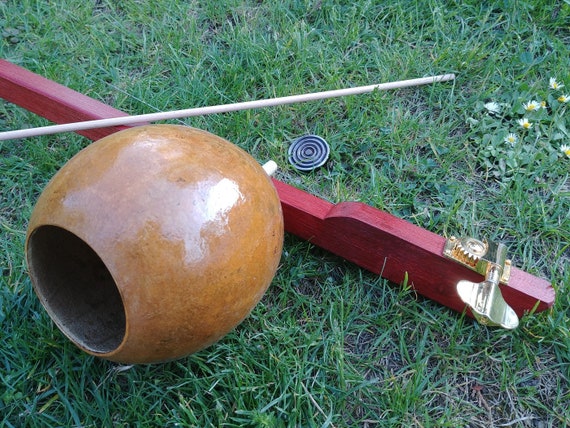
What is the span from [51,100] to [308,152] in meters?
0.99

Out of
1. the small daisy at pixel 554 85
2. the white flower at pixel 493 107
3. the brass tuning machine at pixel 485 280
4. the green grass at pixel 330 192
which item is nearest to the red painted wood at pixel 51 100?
the green grass at pixel 330 192

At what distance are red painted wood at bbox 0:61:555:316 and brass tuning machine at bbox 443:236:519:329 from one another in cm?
4

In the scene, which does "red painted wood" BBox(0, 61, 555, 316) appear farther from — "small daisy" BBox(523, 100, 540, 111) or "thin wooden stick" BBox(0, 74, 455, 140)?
"small daisy" BBox(523, 100, 540, 111)

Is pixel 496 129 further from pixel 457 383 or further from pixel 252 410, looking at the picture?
pixel 252 410

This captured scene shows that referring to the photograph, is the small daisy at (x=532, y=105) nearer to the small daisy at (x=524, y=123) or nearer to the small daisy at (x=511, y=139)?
the small daisy at (x=524, y=123)

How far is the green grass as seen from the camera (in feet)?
5.64

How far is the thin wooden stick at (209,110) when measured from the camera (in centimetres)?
203

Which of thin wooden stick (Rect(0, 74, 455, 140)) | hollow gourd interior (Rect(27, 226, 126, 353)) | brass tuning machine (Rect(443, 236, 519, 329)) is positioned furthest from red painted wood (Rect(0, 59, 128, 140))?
brass tuning machine (Rect(443, 236, 519, 329))

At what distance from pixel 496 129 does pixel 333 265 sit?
909 millimetres

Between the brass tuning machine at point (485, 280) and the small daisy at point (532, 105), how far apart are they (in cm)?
90

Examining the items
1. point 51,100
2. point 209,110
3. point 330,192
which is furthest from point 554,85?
point 51,100

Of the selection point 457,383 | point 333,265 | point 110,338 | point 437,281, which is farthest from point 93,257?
point 457,383

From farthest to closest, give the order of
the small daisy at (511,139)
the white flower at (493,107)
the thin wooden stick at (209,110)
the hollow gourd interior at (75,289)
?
1. the white flower at (493,107)
2. the small daisy at (511,139)
3. the thin wooden stick at (209,110)
4. the hollow gourd interior at (75,289)

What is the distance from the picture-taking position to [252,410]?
1.66 metres
